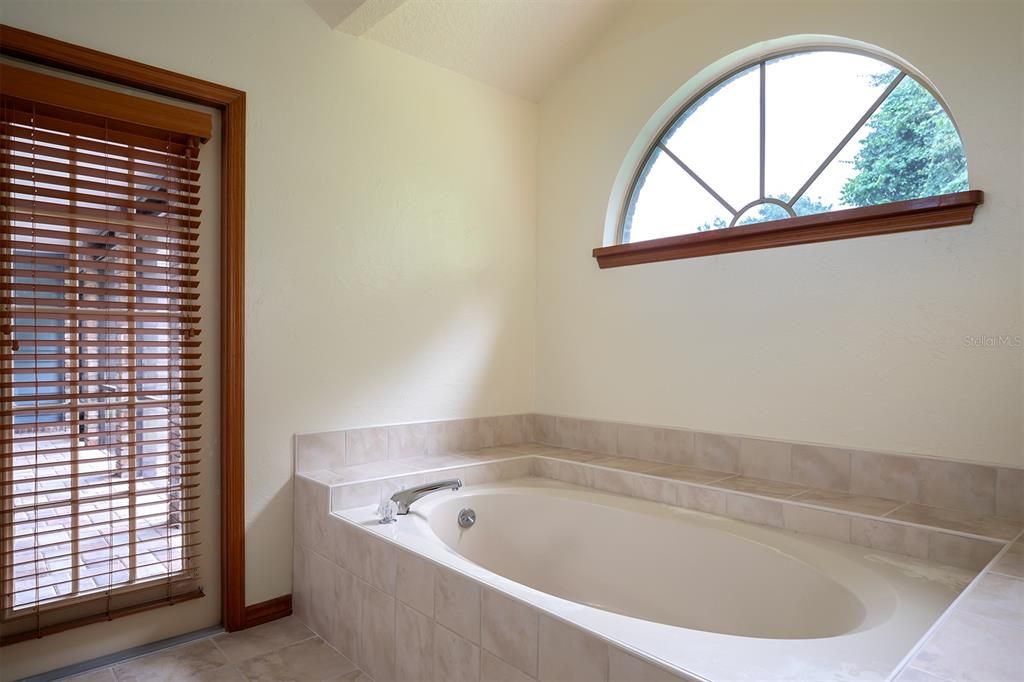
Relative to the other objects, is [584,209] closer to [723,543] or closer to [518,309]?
[518,309]

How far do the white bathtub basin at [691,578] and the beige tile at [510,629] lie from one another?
0.03 m

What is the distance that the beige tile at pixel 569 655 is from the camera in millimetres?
1273

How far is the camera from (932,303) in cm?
202

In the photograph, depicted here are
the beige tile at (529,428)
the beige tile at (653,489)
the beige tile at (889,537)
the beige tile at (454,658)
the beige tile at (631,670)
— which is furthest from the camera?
the beige tile at (529,428)

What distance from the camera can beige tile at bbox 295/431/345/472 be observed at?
2.46 metres

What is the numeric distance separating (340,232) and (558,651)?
1.85 metres

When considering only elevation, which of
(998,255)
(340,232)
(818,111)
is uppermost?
(818,111)

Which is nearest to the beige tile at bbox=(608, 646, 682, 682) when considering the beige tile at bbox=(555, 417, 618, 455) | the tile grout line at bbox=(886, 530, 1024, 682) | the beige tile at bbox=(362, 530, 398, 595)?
the tile grout line at bbox=(886, 530, 1024, 682)

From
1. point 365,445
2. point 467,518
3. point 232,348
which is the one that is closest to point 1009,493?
point 467,518

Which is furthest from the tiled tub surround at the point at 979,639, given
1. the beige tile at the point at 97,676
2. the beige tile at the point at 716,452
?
the beige tile at the point at 97,676

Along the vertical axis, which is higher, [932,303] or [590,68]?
[590,68]

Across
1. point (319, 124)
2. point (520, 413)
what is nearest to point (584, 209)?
point (520, 413)

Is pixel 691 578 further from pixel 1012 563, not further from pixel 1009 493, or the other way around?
pixel 1009 493

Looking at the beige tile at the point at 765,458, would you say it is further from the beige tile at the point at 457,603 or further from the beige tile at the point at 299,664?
the beige tile at the point at 299,664
